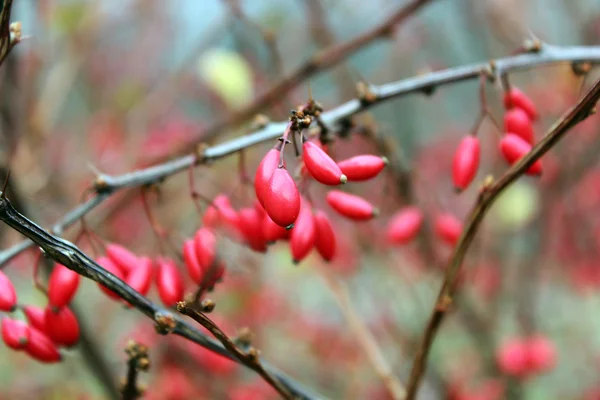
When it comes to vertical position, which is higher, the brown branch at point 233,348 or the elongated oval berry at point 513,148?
the elongated oval berry at point 513,148

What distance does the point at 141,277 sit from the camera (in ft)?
3.10

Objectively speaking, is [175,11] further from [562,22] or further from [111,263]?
[111,263]

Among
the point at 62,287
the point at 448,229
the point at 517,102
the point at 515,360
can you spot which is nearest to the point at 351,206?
the point at 517,102

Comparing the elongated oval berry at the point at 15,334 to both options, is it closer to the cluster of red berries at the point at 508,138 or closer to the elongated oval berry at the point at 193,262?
the elongated oval berry at the point at 193,262

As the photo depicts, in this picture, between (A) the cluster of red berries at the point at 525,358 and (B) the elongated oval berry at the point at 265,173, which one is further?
(A) the cluster of red berries at the point at 525,358

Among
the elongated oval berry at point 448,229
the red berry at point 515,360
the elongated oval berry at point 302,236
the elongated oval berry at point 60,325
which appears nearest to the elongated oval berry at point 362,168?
the elongated oval berry at point 302,236

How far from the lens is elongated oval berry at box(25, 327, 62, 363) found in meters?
0.92

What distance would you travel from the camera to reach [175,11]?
168 inches

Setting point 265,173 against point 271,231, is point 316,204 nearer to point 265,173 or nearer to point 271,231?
point 271,231

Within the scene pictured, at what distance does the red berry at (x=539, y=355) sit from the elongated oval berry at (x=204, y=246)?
1.62 m

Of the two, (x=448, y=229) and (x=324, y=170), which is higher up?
(x=448, y=229)

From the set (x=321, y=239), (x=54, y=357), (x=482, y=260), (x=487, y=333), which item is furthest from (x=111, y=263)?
(x=482, y=260)

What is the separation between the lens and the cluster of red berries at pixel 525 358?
86.7 inches

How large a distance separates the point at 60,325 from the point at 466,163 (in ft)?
2.09
